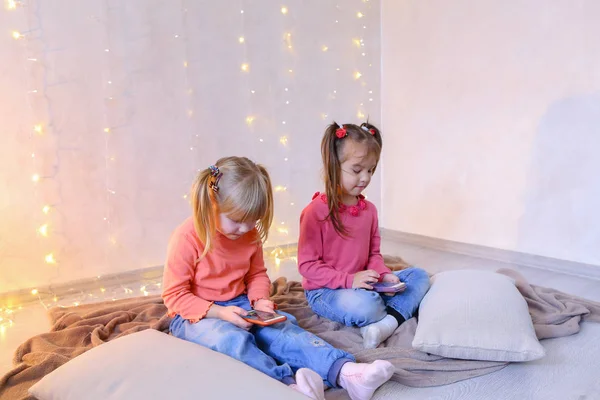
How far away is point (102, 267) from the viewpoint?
2.40 meters

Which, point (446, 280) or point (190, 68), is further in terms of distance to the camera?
point (190, 68)

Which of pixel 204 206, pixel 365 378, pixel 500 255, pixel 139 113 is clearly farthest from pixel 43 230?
pixel 500 255

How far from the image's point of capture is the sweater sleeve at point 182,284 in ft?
4.66

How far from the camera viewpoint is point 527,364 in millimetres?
1402

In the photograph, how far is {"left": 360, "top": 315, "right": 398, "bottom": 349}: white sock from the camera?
1.51m

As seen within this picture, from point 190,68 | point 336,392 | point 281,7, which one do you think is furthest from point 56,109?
point 336,392

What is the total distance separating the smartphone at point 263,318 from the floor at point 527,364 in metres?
0.25

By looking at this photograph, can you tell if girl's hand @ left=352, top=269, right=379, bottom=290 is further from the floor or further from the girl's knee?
the floor

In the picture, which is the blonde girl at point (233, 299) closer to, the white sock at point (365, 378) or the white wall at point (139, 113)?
the white sock at point (365, 378)

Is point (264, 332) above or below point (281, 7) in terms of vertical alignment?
below

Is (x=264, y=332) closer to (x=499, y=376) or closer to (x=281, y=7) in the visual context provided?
(x=499, y=376)

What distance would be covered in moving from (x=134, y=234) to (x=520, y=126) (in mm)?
1987

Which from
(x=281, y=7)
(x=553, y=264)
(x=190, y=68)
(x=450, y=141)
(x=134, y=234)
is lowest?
(x=553, y=264)

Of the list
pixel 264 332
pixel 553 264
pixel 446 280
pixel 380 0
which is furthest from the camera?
pixel 380 0
